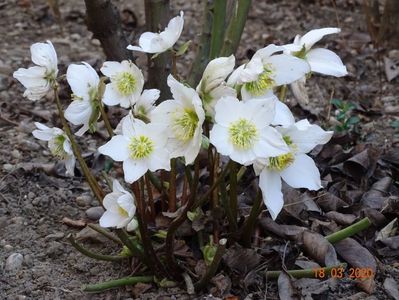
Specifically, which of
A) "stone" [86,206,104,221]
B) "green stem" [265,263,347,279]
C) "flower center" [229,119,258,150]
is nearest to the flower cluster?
"flower center" [229,119,258,150]

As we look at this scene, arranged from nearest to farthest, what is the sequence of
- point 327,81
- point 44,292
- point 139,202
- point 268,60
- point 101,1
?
point 268,60
point 139,202
point 44,292
point 101,1
point 327,81

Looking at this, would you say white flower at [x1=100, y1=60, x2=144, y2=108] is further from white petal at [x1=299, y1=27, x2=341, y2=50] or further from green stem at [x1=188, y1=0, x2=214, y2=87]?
green stem at [x1=188, y1=0, x2=214, y2=87]

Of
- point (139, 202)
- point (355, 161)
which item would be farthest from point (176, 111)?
point (355, 161)

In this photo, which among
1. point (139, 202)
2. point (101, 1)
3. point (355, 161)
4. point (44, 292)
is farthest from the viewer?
point (101, 1)

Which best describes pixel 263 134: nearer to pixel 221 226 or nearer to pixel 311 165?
pixel 311 165

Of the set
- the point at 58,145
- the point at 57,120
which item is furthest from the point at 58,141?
the point at 57,120

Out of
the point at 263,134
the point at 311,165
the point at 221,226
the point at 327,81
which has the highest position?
the point at 263,134

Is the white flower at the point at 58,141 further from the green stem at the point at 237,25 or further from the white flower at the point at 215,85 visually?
the green stem at the point at 237,25
